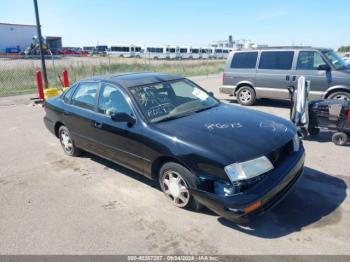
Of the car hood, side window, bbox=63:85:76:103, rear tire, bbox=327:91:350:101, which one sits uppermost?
side window, bbox=63:85:76:103

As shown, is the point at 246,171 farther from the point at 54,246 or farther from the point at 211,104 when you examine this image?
the point at 54,246

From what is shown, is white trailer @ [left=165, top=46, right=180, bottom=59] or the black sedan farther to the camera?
white trailer @ [left=165, top=46, right=180, bottom=59]

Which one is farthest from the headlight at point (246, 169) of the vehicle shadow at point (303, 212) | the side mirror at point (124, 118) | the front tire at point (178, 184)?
the side mirror at point (124, 118)

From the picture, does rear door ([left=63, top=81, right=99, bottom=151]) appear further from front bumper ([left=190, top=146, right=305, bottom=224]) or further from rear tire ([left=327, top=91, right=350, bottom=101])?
rear tire ([left=327, top=91, right=350, bottom=101])

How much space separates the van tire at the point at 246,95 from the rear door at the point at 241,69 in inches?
9.1

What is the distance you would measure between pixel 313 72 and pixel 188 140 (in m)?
6.50

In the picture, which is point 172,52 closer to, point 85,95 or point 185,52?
point 185,52

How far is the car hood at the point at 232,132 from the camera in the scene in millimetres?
3289

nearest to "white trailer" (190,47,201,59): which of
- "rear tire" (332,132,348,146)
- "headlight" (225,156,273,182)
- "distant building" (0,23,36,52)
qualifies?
"distant building" (0,23,36,52)

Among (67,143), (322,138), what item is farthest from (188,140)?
(322,138)

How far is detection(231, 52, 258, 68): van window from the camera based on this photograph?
9789 mm

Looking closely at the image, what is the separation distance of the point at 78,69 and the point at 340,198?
743 inches

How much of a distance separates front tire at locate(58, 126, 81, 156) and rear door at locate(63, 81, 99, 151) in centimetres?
19

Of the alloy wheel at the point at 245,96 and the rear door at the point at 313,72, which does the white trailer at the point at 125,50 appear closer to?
the alloy wheel at the point at 245,96
